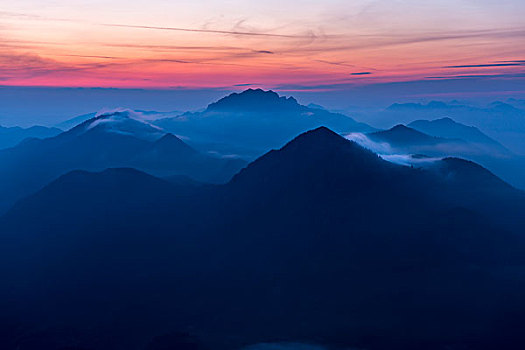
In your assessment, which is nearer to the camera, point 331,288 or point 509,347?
point 509,347

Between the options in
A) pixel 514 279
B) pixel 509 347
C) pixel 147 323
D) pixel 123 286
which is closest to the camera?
pixel 509 347

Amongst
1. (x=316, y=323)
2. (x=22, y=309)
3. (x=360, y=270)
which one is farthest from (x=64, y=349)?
(x=360, y=270)

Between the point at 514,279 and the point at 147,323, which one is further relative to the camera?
the point at 514,279

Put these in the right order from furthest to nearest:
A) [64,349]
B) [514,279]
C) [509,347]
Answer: [514,279] < [64,349] < [509,347]

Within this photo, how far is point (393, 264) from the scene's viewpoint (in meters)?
184

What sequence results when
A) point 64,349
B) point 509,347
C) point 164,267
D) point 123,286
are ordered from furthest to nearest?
1. point 164,267
2. point 123,286
3. point 64,349
4. point 509,347

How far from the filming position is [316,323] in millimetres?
146000

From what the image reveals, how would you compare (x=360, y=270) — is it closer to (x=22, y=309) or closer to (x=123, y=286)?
(x=123, y=286)

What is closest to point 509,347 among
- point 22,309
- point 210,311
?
point 210,311

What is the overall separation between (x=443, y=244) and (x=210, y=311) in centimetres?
11187

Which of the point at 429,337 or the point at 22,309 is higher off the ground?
the point at 429,337

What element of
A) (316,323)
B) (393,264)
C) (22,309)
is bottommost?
(22,309)

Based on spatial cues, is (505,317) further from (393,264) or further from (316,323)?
(316,323)

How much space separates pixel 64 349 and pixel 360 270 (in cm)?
11786
